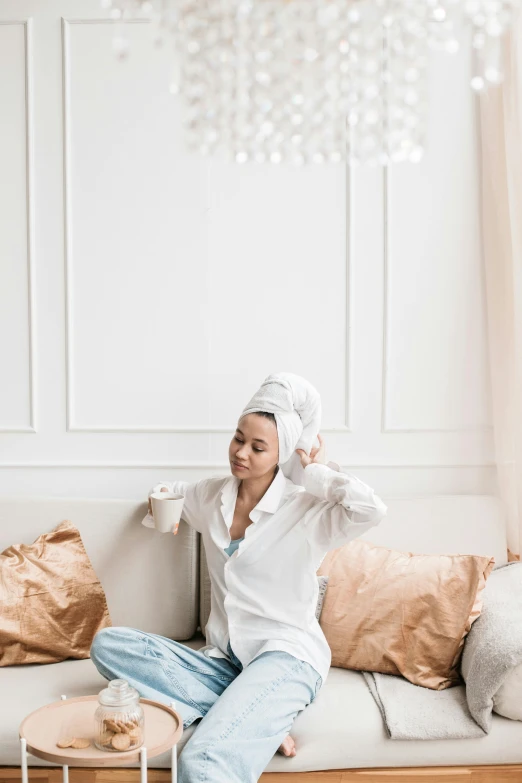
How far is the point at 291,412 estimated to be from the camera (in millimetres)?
2334

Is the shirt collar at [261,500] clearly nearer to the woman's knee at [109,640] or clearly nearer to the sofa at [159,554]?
the sofa at [159,554]

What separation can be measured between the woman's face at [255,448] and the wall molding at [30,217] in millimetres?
916

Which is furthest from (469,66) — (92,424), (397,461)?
(92,424)

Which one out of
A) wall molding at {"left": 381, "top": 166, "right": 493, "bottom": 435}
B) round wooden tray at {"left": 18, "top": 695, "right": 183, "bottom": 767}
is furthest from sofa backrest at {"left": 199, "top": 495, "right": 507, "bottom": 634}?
round wooden tray at {"left": 18, "top": 695, "right": 183, "bottom": 767}

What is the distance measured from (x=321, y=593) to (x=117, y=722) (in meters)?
0.89

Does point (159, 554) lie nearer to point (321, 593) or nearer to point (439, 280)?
point (321, 593)

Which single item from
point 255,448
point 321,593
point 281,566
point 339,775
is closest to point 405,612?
point 321,593

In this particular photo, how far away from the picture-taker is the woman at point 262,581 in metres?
2.06

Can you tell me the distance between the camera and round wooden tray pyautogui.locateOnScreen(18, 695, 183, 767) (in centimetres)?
165

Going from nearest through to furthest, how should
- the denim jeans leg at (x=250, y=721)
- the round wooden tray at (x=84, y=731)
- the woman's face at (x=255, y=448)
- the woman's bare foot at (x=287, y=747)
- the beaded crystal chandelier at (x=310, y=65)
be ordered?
the beaded crystal chandelier at (x=310, y=65) < the round wooden tray at (x=84, y=731) < the denim jeans leg at (x=250, y=721) < the woman's bare foot at (x=287, y=747) < the woman's face at (x=255, y=448)

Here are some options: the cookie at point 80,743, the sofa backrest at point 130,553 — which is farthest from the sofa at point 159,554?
the cookie at point 80,743

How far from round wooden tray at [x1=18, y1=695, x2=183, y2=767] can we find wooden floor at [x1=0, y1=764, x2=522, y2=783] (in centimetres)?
22

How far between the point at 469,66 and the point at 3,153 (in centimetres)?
168

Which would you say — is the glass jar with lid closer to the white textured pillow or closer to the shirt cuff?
the shirt cuff
